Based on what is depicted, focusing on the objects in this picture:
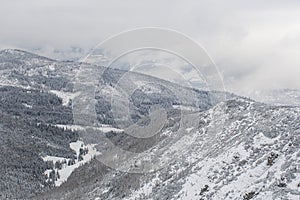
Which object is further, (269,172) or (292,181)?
(269,172)

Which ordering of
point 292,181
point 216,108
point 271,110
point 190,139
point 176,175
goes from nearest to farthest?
point 292,181 < point 176,175 < point 271,110 < point 190,139 < point 216,108

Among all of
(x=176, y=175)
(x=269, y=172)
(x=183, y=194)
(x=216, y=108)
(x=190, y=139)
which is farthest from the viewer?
(x=216, y=108)

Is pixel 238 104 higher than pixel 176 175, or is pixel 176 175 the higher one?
pixel 238 104

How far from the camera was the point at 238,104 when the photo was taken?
116 m

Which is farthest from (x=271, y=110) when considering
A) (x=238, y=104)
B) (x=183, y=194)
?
(x=183, y=194)

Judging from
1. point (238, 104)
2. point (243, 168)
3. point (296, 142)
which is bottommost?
point (243, 168)

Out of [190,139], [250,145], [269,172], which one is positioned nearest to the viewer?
[269,172]

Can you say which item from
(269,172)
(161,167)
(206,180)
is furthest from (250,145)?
(161,167)

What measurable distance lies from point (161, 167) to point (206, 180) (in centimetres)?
2629

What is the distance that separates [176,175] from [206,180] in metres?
12.4

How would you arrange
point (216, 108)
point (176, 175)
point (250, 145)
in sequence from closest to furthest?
1. point (250, 145)
2. point (176, 175)
3. point (216, 108)

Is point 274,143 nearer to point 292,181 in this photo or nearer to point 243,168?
point 243,168

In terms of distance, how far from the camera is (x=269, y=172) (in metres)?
56.9

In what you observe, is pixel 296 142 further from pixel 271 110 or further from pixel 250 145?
pixel 271 110
